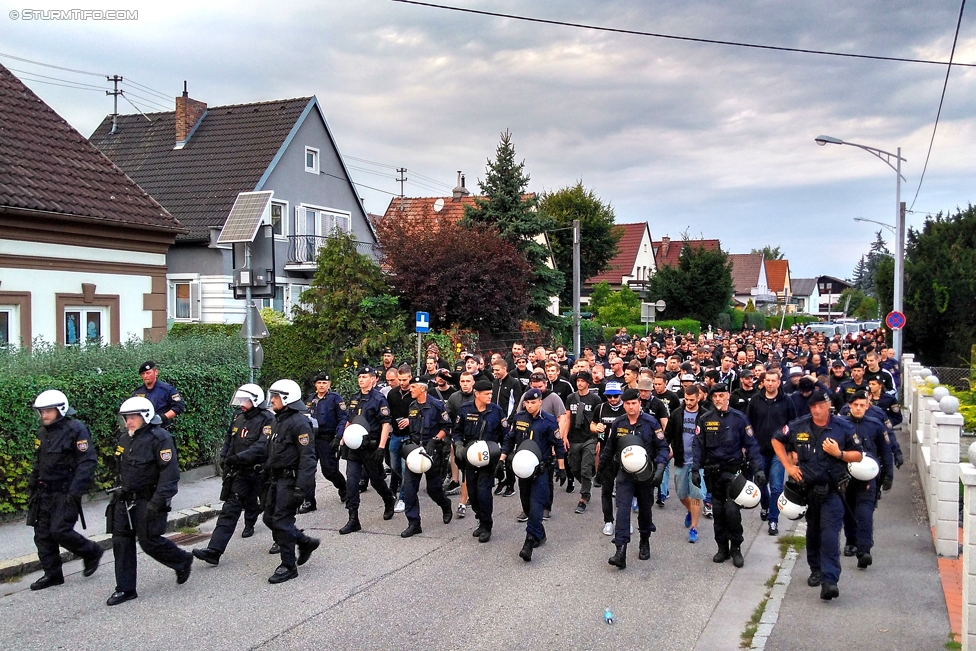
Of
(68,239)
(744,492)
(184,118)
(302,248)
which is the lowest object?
(744,492)

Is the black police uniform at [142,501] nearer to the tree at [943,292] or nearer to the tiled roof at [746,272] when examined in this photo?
the tree at [943,292]

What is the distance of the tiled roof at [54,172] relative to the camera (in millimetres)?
15109

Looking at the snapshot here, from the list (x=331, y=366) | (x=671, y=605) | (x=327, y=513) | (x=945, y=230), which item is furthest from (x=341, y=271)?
(x=945, y=230)

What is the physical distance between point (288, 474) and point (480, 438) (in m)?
2.33

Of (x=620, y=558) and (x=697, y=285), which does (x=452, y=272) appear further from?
(x=697, y=285)

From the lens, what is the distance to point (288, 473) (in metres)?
7.77

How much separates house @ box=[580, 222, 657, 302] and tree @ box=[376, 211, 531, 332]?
36.5m

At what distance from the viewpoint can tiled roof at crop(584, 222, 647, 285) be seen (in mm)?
61719

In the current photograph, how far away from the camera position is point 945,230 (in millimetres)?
27781

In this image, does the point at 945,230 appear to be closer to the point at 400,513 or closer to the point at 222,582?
the point at 400,513

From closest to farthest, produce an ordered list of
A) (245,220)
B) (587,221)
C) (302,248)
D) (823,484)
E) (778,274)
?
1. (823,484)
2. (245,220)
3. (302,248)
4. (587,221)
5. (778,274)

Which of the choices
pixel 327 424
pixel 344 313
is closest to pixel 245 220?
pixel 327 424

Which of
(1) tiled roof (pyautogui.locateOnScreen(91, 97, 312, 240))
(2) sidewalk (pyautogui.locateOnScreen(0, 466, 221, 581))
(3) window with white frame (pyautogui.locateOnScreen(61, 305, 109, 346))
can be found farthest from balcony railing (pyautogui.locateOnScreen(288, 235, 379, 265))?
(2) sidewalk (pyautogui.locateOnScreen(0, 466, 221, 581))

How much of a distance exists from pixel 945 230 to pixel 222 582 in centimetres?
2770
